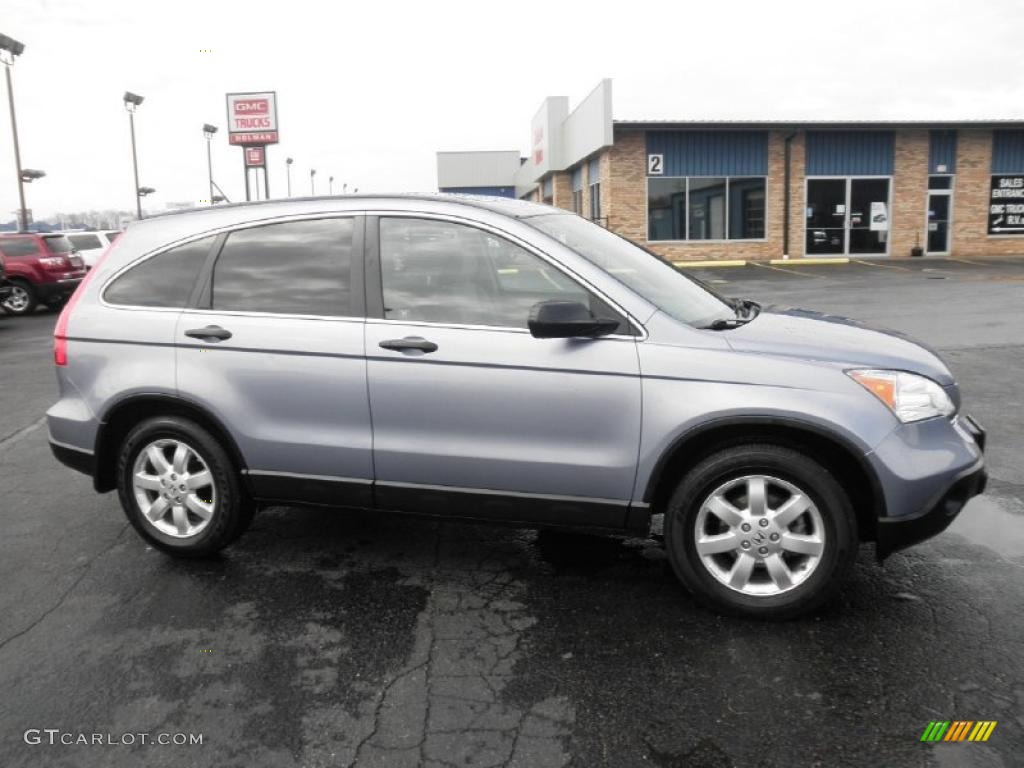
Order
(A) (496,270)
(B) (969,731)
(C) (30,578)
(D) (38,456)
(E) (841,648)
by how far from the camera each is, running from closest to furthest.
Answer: (B) (969,731)
(E) (841,648)
(A) (496,270)
(C) (30,578)
(D) (38,456)

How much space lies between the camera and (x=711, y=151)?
28016 mm

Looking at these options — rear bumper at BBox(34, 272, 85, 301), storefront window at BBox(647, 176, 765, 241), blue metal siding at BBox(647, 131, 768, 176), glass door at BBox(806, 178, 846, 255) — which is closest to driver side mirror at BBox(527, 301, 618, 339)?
rear bumper at BBox(34, 272, 85, 301)

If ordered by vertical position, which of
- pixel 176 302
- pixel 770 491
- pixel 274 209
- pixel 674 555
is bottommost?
pixel 674 555

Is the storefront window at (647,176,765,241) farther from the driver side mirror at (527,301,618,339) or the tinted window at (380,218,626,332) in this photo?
the driver side mirror at (527,301,618,339)

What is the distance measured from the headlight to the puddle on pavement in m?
1.24

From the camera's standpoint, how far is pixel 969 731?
9.14 ft

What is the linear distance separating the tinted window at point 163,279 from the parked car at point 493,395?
0.05 ft

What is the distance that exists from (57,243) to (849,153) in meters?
23.0

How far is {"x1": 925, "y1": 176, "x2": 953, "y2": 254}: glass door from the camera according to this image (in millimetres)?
28781

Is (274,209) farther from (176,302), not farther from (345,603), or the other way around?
(345,603)

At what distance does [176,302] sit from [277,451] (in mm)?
928

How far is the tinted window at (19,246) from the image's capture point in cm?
1838

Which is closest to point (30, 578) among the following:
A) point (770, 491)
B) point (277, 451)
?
point (277, 451)

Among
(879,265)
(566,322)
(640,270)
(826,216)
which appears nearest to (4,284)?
(640,270)
